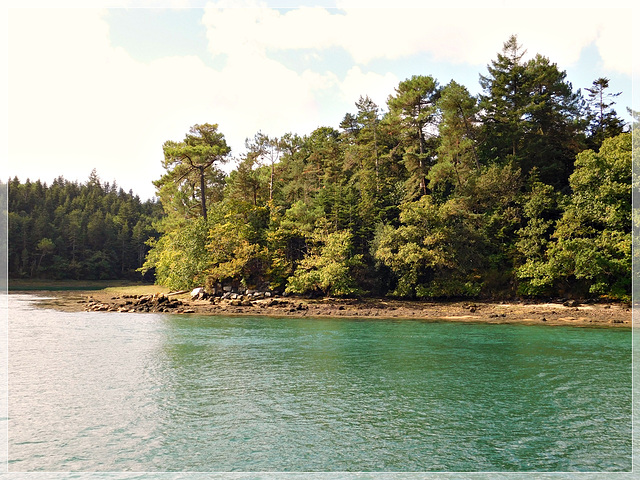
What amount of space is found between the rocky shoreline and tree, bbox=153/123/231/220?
574 inches

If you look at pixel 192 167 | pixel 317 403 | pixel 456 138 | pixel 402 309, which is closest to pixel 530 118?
pixel 456 138

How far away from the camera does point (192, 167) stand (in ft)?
166

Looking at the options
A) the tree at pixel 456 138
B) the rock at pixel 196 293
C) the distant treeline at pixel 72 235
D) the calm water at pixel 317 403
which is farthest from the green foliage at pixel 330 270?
the distant treeline at pixel 72 235

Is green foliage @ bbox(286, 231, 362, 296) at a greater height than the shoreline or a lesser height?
greater

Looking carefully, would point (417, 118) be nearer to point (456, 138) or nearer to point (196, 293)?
point (456, 138)

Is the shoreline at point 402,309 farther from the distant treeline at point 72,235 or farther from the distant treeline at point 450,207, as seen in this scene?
the distant treeline at point 72,235

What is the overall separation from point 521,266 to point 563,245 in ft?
12.7

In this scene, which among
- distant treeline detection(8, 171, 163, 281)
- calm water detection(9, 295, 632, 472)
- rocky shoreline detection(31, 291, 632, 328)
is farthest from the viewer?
distant treeline detection(8, 171, 163, 281)

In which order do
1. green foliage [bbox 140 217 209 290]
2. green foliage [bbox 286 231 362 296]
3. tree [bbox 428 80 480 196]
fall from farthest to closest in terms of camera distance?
green foliage [bbox 140 217 209 290], tree [bbox 428 80 480 196], green foliage [bbox 286 231 362 296]

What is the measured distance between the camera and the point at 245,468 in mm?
8680

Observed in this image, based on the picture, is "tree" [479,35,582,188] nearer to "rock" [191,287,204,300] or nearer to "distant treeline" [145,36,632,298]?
"distant treeline" [145,36,632,298]

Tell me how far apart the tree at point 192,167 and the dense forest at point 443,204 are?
22 centimetres

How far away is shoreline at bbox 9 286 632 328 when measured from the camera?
31.0 metres

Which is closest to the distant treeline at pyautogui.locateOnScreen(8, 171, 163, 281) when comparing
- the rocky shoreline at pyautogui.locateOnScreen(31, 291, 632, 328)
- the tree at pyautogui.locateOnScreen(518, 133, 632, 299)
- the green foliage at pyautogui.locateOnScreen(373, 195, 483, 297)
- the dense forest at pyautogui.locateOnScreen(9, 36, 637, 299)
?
the dense forest at pyautogui.locateOnScreen(9, 36, 637, 299)
